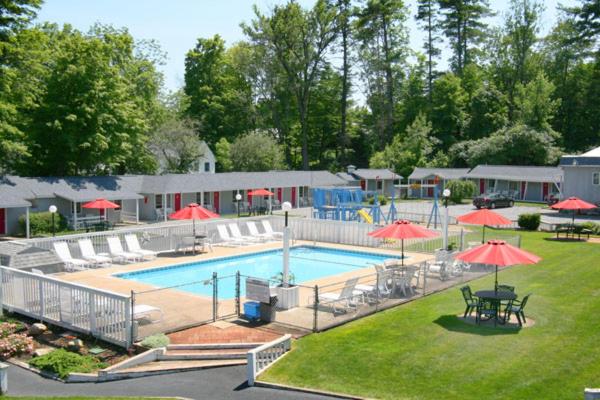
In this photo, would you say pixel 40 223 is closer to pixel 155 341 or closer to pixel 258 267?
pixel 258 267

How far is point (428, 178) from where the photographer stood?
57469mm

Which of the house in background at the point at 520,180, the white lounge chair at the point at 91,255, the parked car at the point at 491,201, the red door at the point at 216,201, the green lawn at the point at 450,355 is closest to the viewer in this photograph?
the green lawn at the point at 450,355

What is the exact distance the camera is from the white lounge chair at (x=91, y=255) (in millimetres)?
21453

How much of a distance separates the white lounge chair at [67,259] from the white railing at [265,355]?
11.5 metres

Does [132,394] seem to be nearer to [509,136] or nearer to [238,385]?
[238,385]

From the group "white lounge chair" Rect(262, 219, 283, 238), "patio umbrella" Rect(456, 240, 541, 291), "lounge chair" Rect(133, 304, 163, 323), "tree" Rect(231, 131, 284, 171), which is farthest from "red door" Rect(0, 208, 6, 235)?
"patio umbrella" Rect(456, 240, 541, 291)

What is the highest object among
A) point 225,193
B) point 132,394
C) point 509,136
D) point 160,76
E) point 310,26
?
point 310,26

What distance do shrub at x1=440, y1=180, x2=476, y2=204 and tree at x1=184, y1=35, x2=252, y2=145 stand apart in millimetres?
26438

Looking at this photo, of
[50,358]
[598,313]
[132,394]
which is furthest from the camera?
[598,313]

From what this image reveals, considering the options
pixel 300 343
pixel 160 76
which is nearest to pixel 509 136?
pixel 160 76

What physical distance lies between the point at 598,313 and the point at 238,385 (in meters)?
9.30

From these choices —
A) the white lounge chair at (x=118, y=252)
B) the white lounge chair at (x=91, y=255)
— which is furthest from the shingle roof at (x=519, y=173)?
the white lounge chair at (x=91, y=255)

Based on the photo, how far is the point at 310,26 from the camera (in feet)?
202

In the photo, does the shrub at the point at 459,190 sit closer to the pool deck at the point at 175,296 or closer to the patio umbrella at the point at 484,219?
the pool deck at the point at 175,296
